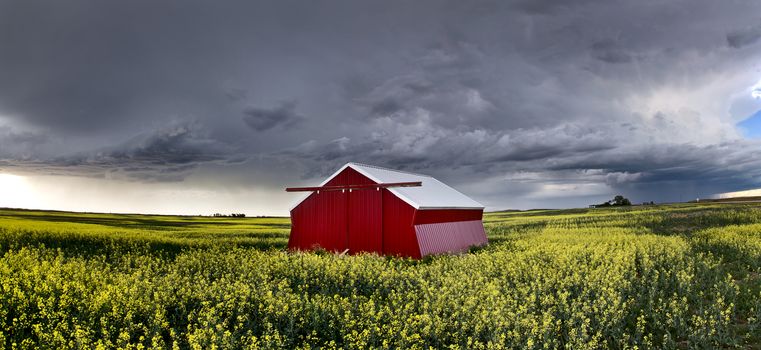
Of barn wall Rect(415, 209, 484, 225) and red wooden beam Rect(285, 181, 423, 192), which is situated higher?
red wooden beam Rect(285, 181, 423, 192)

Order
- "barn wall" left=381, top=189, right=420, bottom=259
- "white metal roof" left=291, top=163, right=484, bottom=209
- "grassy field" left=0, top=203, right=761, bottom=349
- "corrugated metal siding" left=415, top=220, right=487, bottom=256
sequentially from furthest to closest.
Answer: "white metal roof" left=291, top=163, right=484, bottom=209 → "corrugated metal siding" left=415, top=220, right=487, bottom=256 → "barn wall" left=381, top=189, right=420, bottom=259 → "grassy field" left=0, top=203, right=761, bottom=349

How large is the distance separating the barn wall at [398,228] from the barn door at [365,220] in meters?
0.31

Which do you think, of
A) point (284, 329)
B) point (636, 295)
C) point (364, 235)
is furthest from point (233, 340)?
point (364, 235)

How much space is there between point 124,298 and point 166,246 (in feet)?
63.0

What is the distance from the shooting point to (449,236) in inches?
1228

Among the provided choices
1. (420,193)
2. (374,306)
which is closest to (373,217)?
(420,193)

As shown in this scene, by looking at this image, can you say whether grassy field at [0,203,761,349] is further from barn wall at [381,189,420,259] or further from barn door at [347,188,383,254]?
barn door at [347,188,383,254]

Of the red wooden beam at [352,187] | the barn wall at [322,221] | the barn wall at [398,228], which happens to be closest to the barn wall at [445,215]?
the barn wall at [398,228]

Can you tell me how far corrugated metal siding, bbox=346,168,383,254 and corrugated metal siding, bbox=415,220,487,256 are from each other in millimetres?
2632

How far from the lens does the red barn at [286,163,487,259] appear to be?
27.4 metres

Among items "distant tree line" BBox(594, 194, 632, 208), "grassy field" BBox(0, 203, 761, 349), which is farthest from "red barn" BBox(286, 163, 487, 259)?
"distant tree line" BBox(594, 194, 632, 208)

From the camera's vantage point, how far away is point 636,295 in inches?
669

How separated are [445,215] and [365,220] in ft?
19.4

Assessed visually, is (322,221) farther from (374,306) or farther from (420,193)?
(374,306)
